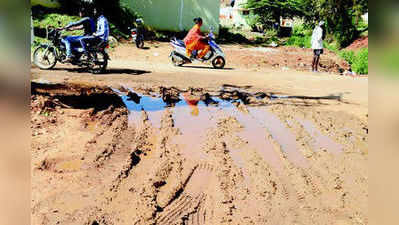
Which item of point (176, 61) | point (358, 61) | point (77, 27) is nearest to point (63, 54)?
point (77, 27)

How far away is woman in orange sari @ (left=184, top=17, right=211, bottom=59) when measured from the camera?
38.4 ft

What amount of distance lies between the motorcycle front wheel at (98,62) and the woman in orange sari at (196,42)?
308 cm

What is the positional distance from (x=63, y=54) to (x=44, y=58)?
48 cm

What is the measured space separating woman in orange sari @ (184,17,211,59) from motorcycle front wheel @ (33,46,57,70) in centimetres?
424

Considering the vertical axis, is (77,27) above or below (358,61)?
above

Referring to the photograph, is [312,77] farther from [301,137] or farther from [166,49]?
[166,49]

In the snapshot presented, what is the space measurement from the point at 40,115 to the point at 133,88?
295 cm

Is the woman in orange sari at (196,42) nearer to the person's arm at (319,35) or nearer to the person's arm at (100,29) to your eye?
the person's arm at (100,29)

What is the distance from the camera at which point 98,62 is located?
31.9 feet

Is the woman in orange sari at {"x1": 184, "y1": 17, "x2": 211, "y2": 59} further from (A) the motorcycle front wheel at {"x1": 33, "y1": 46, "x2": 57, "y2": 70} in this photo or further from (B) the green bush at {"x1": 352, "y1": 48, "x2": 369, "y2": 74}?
(B) the green bush at {"x1": 352, "y1": 48, "x2": 369, "y2": 74}

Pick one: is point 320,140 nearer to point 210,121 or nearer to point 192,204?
point 210,121

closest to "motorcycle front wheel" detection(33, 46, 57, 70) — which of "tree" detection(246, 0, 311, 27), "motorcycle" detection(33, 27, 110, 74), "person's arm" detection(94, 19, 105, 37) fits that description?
"motorcycle" detection(33, 27, 110, 74)

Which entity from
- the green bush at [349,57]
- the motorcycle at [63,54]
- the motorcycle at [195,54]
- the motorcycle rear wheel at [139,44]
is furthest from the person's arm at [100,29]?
the green bush at [349,57]

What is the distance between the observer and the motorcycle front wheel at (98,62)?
9.68 meters
